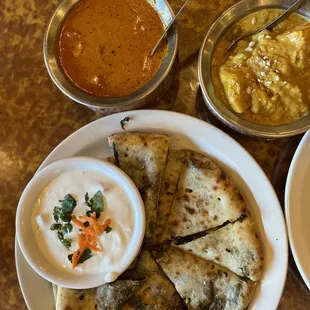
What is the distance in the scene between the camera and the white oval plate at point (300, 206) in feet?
8.40

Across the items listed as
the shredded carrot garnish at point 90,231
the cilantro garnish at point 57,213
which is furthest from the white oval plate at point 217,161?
the shredded carrot garnish at point 90,231

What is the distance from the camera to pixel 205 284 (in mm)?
2539

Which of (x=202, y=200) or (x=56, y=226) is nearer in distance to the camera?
(x=56, y=226)

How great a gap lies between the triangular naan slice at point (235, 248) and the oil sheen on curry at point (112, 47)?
858 millimetres

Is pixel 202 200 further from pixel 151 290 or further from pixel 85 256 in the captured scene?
pixel 85 256

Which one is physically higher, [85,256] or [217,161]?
[217,161]

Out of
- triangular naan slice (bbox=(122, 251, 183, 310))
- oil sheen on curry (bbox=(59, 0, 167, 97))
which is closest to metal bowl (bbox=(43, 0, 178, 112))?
oil sheen on curry (bbox=(59, 0, 167, 97))

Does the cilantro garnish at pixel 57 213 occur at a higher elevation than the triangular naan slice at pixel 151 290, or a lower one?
higher

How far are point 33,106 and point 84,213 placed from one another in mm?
Answer: 863

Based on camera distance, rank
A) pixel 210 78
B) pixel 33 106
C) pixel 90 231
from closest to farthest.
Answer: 1. pixel 90 231
2. pixel 210 78
3. pixel 33 106

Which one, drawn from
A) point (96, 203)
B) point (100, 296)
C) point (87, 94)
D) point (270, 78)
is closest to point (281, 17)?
point (270, 78)

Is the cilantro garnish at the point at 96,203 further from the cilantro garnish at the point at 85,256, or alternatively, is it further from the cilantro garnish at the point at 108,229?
the cilantro garnish at the point at 85,256

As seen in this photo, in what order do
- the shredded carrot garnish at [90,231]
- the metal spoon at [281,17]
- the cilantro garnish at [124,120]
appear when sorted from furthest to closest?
1. the cilantro garnish at [124,120]
2. the metal spoon at [281,17]
3. the shredded carrot garnish at [90,231]

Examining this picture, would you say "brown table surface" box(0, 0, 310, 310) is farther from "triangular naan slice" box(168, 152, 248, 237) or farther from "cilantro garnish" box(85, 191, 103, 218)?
"cilantro garnish" box(85, 191, 103, 218)
